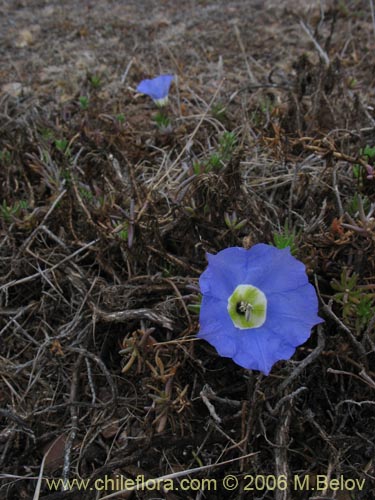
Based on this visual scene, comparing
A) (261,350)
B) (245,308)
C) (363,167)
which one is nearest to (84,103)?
(363,167)

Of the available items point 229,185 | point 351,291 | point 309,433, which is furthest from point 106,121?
point 309,433

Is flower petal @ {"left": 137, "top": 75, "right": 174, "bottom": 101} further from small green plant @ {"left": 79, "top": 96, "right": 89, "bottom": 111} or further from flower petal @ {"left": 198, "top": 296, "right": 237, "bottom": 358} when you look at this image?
flower petal @ {"left": 198, "top": 296, "right": 237, "bottom": 358}

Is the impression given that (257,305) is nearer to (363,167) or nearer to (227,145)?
(363,167)

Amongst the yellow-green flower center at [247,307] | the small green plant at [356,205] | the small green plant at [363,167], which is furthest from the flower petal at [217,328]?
the small green plant at [363,167]

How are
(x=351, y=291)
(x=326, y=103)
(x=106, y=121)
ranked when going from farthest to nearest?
(x=106, y=121) < (x=326, y=103) < (x=351, y=291)

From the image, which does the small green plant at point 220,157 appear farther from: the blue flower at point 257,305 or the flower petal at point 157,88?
the blue flower at point 257,305

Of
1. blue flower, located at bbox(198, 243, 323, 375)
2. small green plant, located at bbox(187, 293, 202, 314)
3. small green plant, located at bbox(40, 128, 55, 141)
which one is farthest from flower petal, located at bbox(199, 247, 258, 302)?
small green plant, located at bbox(40, 128, 55, 141)

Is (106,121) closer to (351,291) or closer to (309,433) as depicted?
(351,291)
